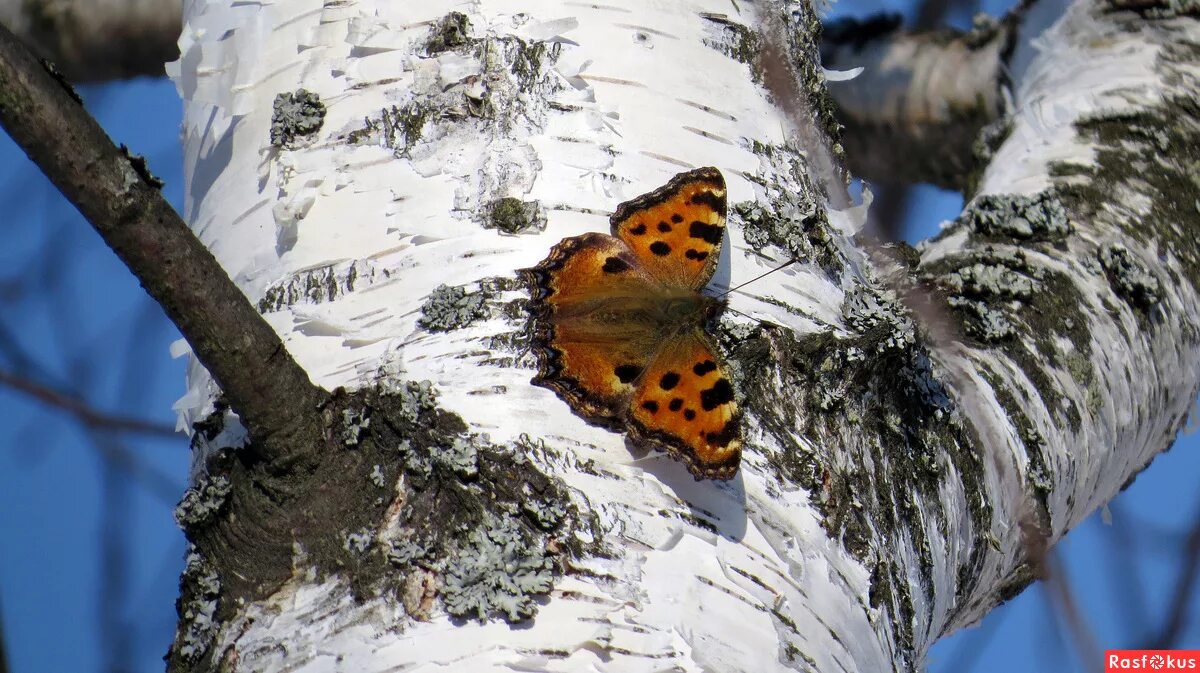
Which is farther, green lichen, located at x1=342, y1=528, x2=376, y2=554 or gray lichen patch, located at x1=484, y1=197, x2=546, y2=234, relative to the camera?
gray lichen patch, located at x1=484, y1=197, x2=546, y2=234

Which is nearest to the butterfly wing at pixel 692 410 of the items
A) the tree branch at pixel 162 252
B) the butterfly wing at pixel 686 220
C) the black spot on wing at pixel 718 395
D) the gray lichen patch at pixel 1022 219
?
the black spot on wing at pixel 718 395

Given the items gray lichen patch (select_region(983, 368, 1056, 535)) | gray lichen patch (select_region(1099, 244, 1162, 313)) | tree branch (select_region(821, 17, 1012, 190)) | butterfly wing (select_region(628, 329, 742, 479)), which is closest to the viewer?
butterfly wing (select_region(628, 329, 742, 479))

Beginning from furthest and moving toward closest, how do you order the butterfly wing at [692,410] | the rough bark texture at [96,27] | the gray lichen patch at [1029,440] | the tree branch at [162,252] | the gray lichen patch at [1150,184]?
the rough bark texture at [96,27]
the gray lichen patch at [1150,184]
the gray lichen patch at [1029,440]
the butterfly wing at [692,410]
the tree branch at [162,252]

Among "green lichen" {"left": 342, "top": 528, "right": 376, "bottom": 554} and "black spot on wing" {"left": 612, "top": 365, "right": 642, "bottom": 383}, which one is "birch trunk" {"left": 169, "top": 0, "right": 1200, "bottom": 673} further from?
"black spot on wing" {"left": 612, "top": 365, "right": 642, "bottom": 383}

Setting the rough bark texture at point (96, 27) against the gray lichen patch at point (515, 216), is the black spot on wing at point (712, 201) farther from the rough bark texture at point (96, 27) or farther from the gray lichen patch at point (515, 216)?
the rough bark texture at point (96, 27)

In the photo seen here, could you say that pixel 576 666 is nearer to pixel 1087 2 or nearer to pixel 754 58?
pixel 754 58

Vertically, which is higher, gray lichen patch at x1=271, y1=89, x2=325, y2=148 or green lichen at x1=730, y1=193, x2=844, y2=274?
gray lichen patch at x1=271, y1=89, x2=325, y2=148

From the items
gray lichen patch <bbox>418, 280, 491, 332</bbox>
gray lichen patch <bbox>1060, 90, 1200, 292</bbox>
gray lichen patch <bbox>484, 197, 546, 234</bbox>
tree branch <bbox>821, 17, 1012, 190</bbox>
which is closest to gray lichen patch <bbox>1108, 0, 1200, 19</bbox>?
gray lichen patch <bbox>1060, 90, 1200, 292</bbox>
